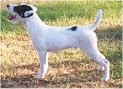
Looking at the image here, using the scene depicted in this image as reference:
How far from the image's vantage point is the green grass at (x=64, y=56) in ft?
16.2

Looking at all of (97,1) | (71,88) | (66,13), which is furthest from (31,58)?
(97,1)

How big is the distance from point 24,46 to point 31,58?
0.63 meters

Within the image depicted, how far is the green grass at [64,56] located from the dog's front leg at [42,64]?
77 mm

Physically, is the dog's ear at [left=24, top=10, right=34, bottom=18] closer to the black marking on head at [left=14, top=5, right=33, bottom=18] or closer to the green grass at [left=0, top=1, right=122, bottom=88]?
the black marking on head at [left=14, top=5, right=33, bottom=18]

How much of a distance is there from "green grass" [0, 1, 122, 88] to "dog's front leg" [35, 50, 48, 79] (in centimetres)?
8

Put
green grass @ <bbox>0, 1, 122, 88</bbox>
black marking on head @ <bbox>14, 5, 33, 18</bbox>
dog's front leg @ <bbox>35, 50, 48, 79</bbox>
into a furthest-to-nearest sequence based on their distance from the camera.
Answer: green grass @ <bbox>0, 1, 122, 88</bbox> < dog's front leg @ <bbox>35, 50, 48, 79</bbox> < black marking on head @ <bbox>14, 5, 33, 18</bbox>

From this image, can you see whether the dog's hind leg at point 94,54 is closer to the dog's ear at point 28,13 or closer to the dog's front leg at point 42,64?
the dog's front leg at point 42,64

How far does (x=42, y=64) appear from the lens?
4.84 meters

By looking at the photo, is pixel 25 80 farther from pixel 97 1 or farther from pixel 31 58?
pixel 97 1

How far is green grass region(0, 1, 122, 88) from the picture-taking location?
A: 16.2 ft

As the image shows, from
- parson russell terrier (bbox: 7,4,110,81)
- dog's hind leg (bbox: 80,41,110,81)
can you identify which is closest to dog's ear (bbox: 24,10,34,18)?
parson russell terrier (bbox: 7,4,110,81)

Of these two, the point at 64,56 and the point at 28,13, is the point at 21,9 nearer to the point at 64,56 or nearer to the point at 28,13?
the point at 28,13

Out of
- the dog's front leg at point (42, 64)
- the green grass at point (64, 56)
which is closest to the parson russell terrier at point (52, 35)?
the dog's front leg at point (42, 64)

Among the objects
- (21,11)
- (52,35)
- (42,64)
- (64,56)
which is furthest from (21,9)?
(64,56)
